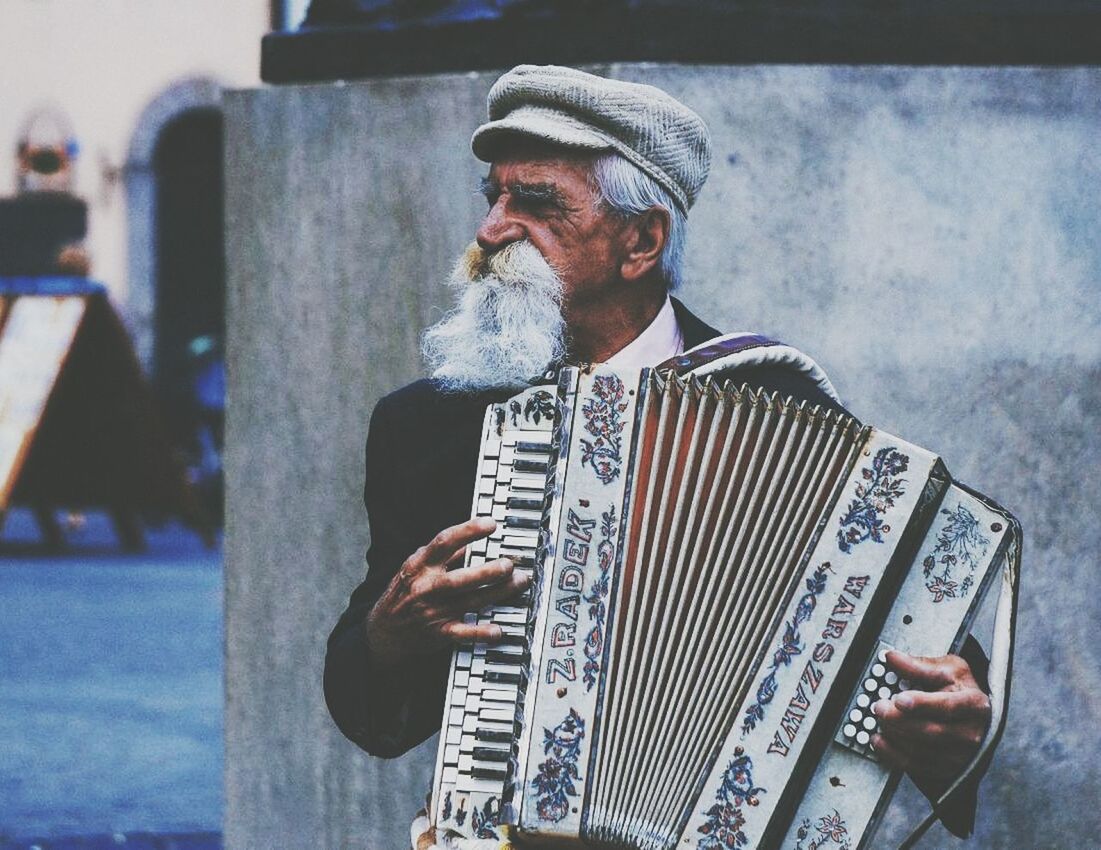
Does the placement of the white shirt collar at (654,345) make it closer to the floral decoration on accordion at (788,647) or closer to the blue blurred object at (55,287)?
the floral decoration on accordion at (788,647)

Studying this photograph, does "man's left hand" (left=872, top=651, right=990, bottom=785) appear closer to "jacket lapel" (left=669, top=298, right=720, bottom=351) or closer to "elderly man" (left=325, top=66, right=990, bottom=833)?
"elderly man" (left=325, top=66, right=990, bottom=833)

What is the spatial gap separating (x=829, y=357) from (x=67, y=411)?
6.72 meters

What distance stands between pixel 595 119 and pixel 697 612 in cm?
77

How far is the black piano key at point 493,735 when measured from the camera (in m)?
2.41

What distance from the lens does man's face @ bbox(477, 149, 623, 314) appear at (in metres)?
2.76

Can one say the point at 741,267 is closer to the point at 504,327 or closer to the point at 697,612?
the point at 504,327

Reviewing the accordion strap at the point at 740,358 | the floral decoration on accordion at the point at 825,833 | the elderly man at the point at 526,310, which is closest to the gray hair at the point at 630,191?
the elderly man at the point at 526,310

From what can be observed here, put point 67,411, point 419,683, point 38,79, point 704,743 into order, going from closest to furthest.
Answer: point 704,743 < point 419,683 < point 67,411 < point 38,79

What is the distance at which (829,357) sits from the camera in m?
3.59

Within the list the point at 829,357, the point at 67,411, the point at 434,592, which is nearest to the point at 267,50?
the point at 829,357

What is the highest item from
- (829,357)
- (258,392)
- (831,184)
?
(831,184)

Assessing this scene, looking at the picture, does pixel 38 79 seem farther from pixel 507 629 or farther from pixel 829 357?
pixel 507 629

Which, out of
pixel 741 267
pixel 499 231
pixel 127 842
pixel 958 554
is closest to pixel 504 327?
pixel 499 231

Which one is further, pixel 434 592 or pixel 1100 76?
pixel 1100 76
